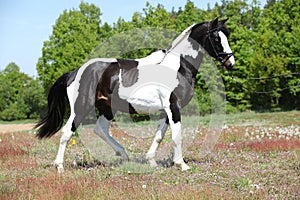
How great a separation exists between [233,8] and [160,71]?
148ft

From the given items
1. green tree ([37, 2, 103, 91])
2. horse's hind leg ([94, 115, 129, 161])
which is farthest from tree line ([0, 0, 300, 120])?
horse's hind leg ([94, 115, 129, 161])

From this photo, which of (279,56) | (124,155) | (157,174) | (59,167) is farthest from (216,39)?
(279,56)

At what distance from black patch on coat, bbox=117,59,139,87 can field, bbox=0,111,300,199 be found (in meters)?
1.69

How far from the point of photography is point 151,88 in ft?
25.8

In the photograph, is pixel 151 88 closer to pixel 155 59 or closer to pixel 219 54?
pixel 155 59

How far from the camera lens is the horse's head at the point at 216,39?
8.08 m

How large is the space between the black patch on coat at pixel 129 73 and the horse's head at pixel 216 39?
4.60ft

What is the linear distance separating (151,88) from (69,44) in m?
29.8

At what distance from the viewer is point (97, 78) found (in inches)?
322

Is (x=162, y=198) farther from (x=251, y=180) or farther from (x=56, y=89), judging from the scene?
(x=56, y=89)

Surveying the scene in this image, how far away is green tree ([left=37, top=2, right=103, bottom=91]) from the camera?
34003mm

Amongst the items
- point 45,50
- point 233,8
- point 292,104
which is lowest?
point 292,104

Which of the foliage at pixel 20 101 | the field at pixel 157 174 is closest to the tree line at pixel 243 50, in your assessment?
the foliage at pixel 20 101

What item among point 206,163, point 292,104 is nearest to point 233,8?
point 292,104
